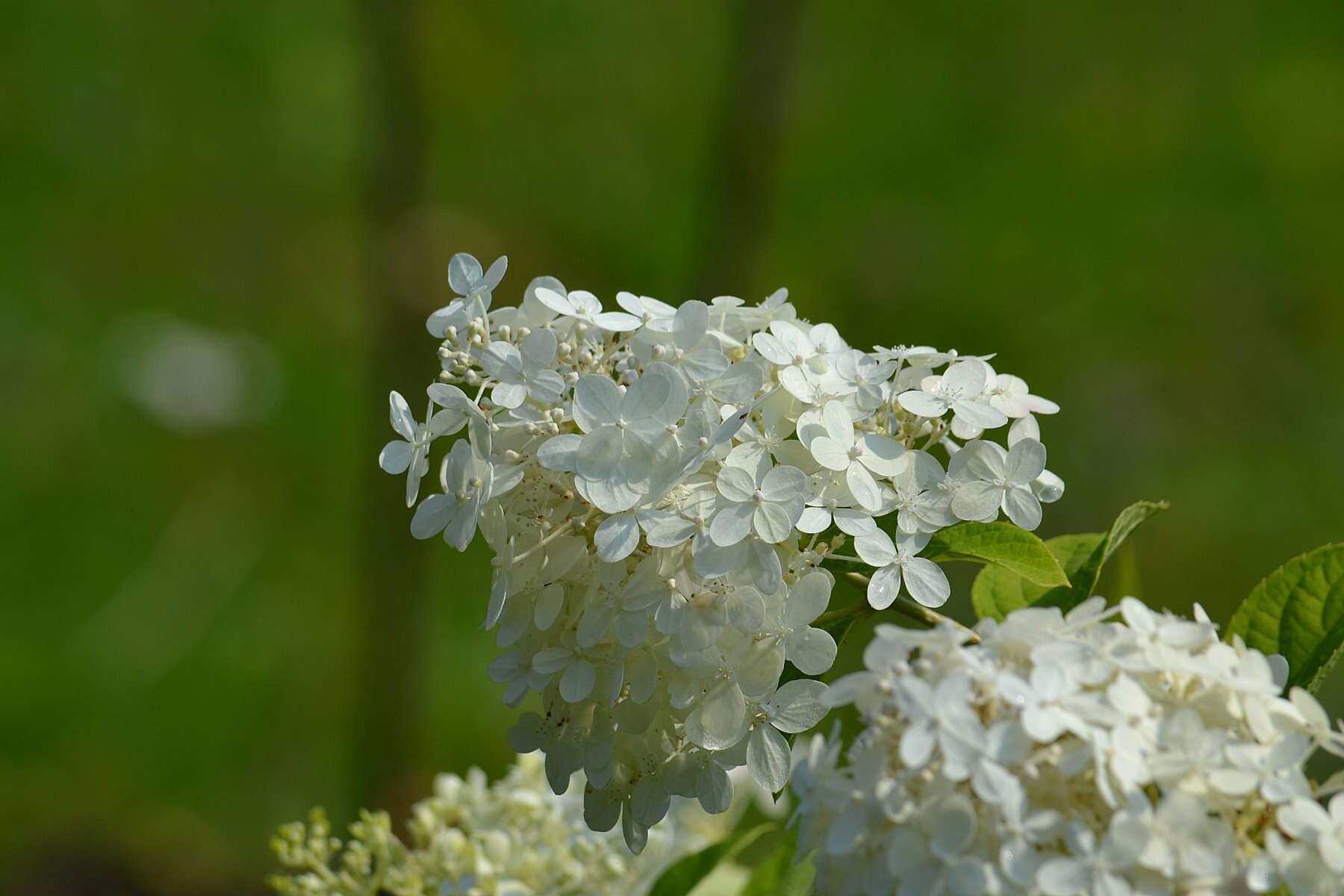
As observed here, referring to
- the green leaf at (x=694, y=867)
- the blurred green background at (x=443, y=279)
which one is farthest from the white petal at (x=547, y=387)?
the blurred green background at (x=443, y=279)

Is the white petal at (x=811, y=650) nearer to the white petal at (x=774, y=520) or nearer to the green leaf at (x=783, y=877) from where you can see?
the white petal at (x=774, y=520)

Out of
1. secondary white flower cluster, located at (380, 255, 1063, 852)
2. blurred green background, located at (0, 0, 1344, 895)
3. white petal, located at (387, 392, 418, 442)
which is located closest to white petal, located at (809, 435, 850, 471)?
secondary white flower cluster, located at (380, 255, 1063, 852)

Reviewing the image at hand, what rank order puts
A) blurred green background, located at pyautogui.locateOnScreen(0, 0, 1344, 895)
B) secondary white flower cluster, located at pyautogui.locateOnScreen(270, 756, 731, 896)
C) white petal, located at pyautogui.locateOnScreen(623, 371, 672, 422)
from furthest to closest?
blurred green background, located at pyautogui.locateOnScreen(0, 0, 1344, 895) < secondary white flower cluster, located at pyautogui.locateOnScreen(270, 756, 731, 896) < white petal, located at pyautogui.locateOnScreen(623, 371, 672, 422)

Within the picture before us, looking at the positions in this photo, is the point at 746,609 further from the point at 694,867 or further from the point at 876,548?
the point at 694,867

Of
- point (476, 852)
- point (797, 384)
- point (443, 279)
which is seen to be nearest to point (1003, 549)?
point (797, 384)

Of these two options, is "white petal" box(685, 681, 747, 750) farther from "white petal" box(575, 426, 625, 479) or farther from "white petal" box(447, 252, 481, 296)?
"white petal" box(447, 252, 481, 296)
